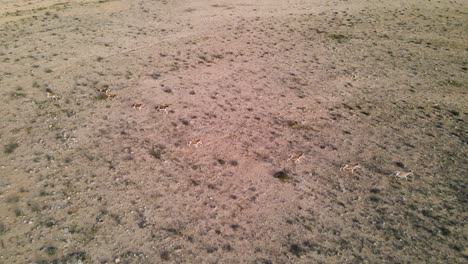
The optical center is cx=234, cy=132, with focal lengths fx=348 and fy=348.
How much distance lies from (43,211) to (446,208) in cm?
697

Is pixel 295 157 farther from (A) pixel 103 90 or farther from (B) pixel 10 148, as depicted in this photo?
(B) pixel 10 148

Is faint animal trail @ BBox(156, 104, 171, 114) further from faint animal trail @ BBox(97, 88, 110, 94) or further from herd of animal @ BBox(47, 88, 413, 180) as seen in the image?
faint animal trail @ BBox(97, 88, 110, 94)

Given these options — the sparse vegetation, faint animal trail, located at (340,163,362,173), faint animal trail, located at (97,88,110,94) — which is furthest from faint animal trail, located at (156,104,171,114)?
faint animal trail, located at (340,163,362,173)

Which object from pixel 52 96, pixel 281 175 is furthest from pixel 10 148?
pixel 281 175

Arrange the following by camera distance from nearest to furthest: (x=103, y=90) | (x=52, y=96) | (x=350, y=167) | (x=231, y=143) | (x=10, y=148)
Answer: (x=350, y=167) < (x=10, y=148) < (x=231, y=143) < (x=52, y=96) < (x=103, y=90)

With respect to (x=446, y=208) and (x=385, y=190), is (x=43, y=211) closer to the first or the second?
(x=385, y=190)

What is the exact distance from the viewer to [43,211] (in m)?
5.87

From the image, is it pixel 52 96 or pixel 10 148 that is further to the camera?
pixel 52 96

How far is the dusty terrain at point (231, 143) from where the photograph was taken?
5539mm

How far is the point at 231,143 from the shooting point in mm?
7668

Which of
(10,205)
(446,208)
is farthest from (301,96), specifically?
(10,205)

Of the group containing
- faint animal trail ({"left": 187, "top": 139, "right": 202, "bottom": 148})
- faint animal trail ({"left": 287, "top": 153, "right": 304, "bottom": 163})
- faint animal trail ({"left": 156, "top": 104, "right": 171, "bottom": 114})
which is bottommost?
faint animal trail ({"left": 287, "top": 153, "right": 304, "bottom": 163})

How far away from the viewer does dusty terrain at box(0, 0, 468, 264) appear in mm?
5539

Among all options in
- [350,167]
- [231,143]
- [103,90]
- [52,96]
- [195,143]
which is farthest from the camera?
[103,90]
